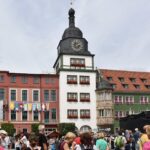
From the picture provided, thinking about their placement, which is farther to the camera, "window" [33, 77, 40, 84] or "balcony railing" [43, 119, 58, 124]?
"window" [33, 77, 40, 84]

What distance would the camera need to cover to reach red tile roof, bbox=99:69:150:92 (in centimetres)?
7438

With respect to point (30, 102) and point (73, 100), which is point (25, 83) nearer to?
point (30, 102)

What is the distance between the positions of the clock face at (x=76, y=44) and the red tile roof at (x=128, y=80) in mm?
6697

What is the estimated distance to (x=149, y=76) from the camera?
79312 millimetres


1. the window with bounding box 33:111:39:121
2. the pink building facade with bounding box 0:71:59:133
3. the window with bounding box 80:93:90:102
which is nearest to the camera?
the pink building facade with bounding box 0:71:59:133

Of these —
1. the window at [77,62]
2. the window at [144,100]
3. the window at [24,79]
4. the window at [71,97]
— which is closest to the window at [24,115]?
the window at [24,79]

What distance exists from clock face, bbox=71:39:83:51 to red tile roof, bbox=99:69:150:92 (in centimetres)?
670

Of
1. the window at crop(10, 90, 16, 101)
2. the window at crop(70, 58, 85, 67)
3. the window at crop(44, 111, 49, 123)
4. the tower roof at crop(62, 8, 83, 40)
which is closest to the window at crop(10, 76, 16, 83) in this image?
the window at crop(10, 90, 16, 101)

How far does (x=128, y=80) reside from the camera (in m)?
76.2

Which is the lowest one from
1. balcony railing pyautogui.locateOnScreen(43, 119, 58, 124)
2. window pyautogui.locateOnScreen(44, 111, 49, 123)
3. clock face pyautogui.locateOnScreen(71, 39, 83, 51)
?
balcony railing pyautogui.locateOnScreen(43, 119, 58, 124)

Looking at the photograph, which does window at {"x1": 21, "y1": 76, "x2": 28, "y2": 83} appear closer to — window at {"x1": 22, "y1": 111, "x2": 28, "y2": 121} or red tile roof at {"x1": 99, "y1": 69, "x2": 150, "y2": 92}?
window at {"x1": 22, "y1": 111, "x2": 28, "y2": 121}

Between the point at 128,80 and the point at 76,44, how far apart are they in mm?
12225

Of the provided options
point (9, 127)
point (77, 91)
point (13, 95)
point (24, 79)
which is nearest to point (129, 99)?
point (77, 91)

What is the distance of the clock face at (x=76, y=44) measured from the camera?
71125 millimetres
